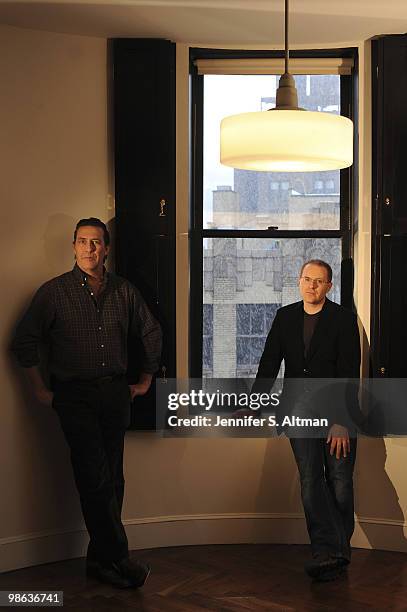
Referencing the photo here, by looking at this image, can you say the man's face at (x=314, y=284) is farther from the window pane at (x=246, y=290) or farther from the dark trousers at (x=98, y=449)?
the dark trousers at (x=98, y=449)

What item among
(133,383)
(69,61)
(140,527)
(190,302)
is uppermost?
(69,61)

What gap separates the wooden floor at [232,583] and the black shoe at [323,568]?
4cm

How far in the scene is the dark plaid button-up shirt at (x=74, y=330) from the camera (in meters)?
4.24

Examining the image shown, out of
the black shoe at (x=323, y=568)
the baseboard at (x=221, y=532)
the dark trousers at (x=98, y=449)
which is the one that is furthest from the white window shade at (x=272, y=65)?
the black shoe at (x=323, y=568)

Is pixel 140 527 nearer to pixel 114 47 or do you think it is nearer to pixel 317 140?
pixel 114 47

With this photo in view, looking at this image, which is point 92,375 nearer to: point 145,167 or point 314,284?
point 145,167

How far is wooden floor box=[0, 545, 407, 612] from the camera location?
3869 millimetres

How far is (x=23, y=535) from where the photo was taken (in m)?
4.47

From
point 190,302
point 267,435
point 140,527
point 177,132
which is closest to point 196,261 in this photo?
point 190,302

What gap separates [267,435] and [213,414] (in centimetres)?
31

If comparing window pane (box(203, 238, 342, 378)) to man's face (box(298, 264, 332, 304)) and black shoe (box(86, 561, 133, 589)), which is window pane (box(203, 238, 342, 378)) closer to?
man's face (box(298, 264, 332, 304))

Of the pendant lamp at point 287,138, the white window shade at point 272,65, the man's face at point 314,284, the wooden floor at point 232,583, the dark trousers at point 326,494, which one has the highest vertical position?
the white window shade at point 272,65

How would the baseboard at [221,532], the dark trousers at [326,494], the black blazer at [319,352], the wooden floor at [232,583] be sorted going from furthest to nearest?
the baseboard at [221,532] < the black blazer at [319,352] < the dark trousers at [326,494] < the wooden floor at [232,583]

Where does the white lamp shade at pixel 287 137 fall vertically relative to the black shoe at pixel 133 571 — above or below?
above
